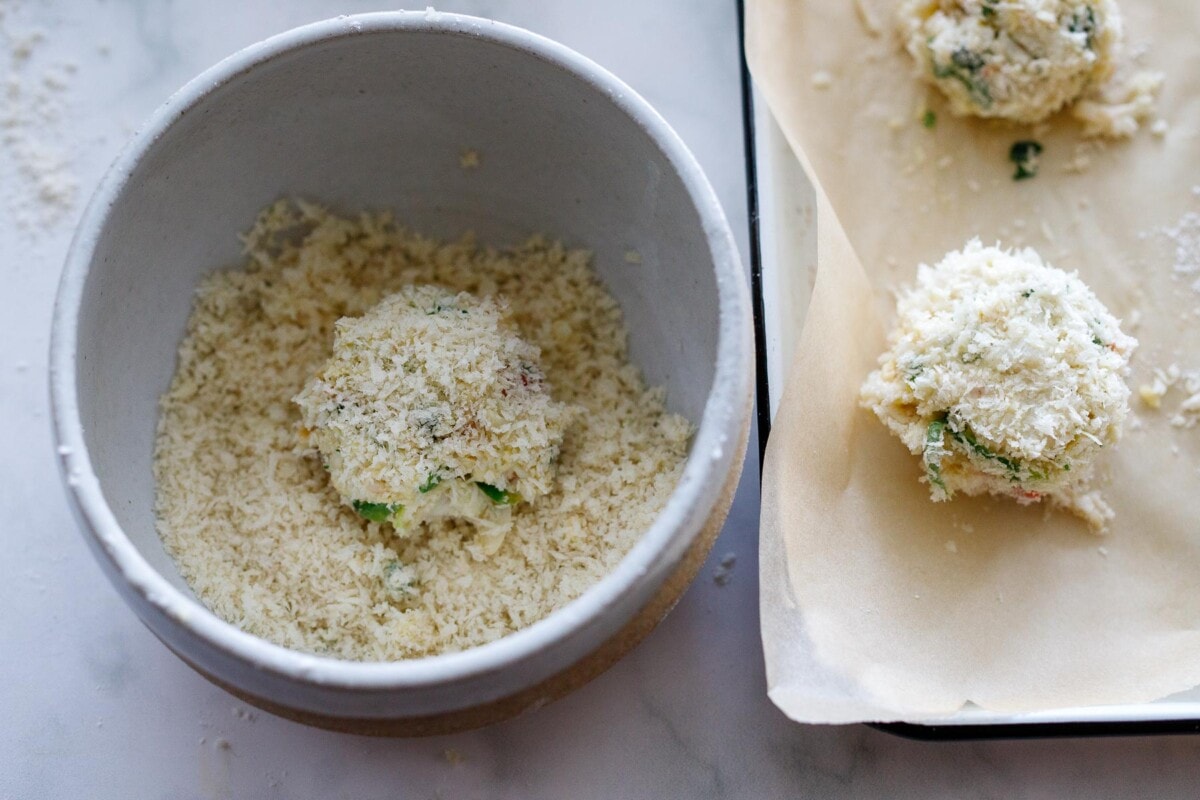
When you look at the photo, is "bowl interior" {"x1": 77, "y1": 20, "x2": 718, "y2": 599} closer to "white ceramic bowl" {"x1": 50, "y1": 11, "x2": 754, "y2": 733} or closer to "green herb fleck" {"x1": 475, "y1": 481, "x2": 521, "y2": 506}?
"white ceramic bowl" {"x1": 50, "y1": 11, "x2": 754, "y2": 733}

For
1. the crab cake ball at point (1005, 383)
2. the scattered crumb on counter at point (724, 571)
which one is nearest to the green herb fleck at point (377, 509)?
the scattered crumb on counter at point (724, 571)

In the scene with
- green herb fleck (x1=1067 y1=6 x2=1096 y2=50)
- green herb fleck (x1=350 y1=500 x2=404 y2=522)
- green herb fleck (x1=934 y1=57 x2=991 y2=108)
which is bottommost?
green herb fleck (x1=350 y1=500 x2=404 y2=522)

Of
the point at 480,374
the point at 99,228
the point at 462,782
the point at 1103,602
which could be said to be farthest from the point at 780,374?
the point at 99,228

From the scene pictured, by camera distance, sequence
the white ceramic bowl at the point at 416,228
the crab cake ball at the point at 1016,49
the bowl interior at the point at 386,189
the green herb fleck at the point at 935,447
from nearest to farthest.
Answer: the white ceramic bowl at the point at 416,228, the bowl interior at the point at 386,189, the green herb fleck at the point at 935,447, the crab cake ball at the point at 1016,49

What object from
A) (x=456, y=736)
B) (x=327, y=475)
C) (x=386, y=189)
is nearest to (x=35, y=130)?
(x=386, y=189)

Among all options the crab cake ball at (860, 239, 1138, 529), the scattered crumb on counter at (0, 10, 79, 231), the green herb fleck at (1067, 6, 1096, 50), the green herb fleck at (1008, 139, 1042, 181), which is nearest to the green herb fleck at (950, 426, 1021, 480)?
the crab cake ball at (860, 239, 1138, 529)

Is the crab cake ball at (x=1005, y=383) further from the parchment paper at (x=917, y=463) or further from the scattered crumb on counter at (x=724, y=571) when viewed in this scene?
the scattered crumb on counter at (x=724, y=571)

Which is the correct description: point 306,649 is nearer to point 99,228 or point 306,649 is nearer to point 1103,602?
point 99,228
